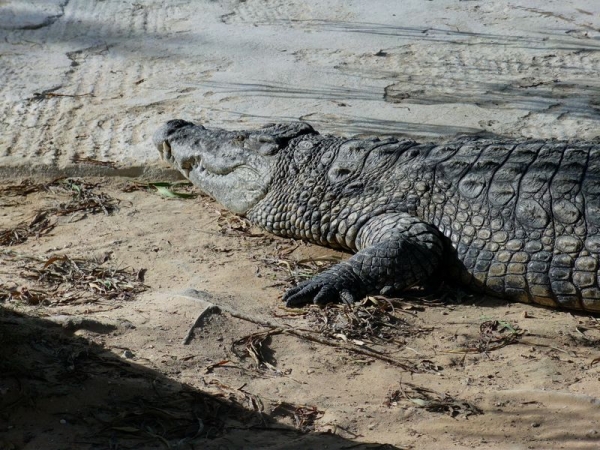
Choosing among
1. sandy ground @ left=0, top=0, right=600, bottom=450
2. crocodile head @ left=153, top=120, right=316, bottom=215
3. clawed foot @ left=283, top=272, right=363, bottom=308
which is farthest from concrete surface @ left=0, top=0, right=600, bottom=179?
clawed foot @ left=283, top=272, right=363, bottom=308

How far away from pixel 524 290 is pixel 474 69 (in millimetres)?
3741

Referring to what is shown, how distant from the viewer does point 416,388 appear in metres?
4.06

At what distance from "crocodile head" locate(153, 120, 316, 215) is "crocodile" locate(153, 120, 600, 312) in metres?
0.02

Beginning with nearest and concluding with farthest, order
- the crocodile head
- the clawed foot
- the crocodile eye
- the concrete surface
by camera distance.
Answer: the clawed foot, the crocodile eye, the crocodile head, the concrete surface

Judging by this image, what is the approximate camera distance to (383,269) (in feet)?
16.9

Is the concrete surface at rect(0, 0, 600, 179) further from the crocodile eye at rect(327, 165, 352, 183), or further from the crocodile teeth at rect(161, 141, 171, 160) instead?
the crocodile eye at rect(327, 165, 352, 183)

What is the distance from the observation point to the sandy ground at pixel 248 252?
3.72 m

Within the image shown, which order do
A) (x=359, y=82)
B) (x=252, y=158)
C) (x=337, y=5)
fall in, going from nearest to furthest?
1. (x=252, y=158)
2. (x=359, y=82)
3. (x=337, y=5)

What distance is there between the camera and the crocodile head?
638 cm

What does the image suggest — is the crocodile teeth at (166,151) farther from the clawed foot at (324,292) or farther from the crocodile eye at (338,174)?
the clawed foot at (324,292)

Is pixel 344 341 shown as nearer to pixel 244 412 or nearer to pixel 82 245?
pixel 244 412

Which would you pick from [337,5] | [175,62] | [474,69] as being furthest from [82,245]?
[337,5]

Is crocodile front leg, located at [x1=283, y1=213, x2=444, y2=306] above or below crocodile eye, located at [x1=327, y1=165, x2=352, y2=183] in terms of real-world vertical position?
below

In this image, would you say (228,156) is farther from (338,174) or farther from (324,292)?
(324,292)
